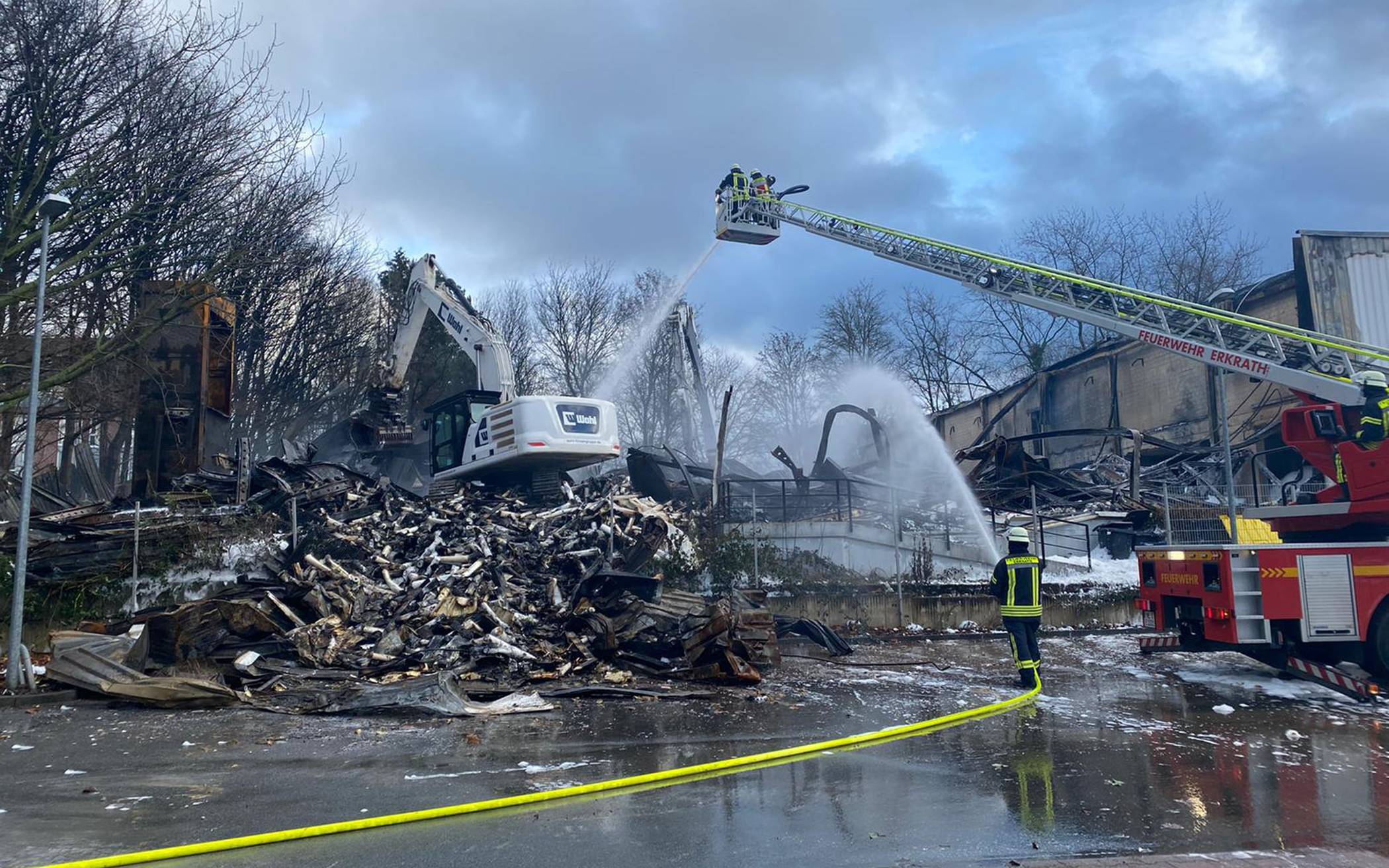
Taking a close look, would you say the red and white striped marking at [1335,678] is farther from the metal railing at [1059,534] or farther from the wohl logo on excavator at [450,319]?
the wohl logo on excavator at [450,319]

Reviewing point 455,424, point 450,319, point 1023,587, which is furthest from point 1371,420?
point 450,319

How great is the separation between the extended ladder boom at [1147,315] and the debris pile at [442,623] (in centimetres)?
806

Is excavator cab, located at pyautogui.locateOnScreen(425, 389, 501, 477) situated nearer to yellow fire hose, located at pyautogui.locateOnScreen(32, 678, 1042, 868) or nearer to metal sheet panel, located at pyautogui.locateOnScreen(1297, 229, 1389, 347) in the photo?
yellow fire hose, located at pyautogui.locateOnScreen(32, 678, 1042, 868)

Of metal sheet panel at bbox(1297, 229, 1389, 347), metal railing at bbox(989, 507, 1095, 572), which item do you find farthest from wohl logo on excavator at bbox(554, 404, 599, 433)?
metal sheet panel at bbox(1297, 229, 1389, 347)

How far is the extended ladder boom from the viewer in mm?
13414

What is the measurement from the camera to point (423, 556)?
14.6m

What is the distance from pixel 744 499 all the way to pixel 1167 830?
13.2 meters

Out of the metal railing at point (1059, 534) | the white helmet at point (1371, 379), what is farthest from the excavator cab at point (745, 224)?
the white helmet at point (1371, 379)

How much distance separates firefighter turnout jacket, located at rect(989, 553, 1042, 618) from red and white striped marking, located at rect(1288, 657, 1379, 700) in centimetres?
294

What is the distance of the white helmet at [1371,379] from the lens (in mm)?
11273

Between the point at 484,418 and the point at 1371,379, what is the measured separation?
47.6ft

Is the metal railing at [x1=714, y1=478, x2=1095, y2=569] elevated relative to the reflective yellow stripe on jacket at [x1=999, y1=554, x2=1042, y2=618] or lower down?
elevated

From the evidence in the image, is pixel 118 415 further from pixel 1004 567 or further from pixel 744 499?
pixel 1004 567

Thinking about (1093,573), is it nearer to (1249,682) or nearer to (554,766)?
(1249,682)
